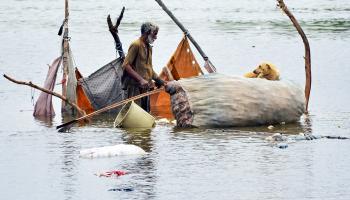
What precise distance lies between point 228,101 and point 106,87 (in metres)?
2.43

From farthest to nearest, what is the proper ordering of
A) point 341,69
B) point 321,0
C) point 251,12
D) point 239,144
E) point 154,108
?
point 321,0 < point 251,12 < point 341,69 < point 154,108 < point 239,144

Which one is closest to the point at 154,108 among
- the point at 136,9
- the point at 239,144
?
the point at 239,144

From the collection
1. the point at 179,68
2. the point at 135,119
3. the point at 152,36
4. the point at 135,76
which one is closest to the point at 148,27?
the point at 152,36

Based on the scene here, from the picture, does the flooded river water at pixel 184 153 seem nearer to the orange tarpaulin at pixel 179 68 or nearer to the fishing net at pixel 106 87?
the fishing net at pixel 106 87

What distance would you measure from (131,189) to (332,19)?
29731mm

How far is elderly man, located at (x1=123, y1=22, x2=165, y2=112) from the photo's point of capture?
1504cm

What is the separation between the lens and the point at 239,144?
1354cm

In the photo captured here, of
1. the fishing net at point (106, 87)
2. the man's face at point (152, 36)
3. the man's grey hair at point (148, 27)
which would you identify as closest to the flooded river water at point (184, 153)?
the fishing net at point (106, 87)

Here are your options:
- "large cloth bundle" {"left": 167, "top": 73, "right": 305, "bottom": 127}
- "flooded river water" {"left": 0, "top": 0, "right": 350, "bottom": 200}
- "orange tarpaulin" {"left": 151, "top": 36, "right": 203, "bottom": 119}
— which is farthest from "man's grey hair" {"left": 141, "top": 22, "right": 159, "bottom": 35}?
"orange tarpaulin" {"left": 151, "top": 36, "right": 203, "bottom": 119}

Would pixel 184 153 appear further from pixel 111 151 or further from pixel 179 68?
pixel 179 68

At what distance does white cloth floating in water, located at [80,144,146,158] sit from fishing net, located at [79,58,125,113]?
356 cm

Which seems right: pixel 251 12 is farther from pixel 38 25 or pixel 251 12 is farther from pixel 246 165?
pixel 246 165

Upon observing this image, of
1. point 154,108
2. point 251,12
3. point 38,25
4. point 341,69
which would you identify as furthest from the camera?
point 251,12

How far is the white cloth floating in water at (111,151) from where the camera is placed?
1280 cm
